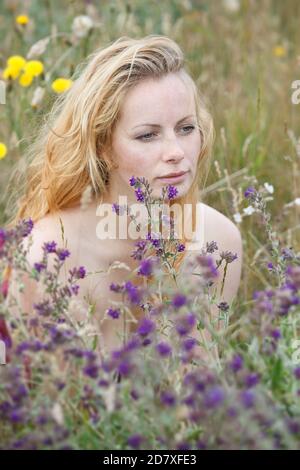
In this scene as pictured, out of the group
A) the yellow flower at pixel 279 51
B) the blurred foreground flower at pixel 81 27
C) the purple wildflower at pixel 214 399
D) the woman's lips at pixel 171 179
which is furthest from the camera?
the yellow flower at pixel 279 51

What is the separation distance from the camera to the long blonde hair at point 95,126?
254cm

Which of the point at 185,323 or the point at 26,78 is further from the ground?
the point at 26,78

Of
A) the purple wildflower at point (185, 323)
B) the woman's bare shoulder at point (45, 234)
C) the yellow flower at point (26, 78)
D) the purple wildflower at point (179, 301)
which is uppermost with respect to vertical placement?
the yellow flower at point (26, 78)

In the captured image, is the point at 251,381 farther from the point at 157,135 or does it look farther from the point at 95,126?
the point at 95,126

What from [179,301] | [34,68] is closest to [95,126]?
[34,68]

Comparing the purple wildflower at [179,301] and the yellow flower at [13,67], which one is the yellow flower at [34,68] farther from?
the purple wildflower at [179,301]

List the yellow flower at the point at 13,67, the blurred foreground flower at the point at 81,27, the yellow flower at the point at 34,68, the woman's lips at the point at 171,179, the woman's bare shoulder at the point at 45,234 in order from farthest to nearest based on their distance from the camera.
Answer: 1. the blurred foreground flower at the point at 81,27
2. the yellow flower at the point at 13,67
3. the yellow flower at the point at 34,68
4. the woman's bare shoulder at the point at 45,234
5. the woman's lips at the point at 171,179

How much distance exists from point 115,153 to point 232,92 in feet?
5.91

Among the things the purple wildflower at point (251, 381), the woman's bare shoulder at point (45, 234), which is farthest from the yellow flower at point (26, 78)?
the purple wildflower at point (251, 381)

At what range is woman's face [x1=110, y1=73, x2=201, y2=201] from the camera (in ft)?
7.78

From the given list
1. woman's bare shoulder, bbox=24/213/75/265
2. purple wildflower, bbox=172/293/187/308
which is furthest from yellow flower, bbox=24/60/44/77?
purple wildflower, bbox=172/293/187/308

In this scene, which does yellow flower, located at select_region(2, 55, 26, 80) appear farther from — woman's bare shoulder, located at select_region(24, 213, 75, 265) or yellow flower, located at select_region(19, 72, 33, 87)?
woman's bare shoulder, located at select_region(24, 213, 75, 265)

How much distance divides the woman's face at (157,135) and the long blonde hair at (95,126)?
0.15 ft

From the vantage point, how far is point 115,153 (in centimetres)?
255
